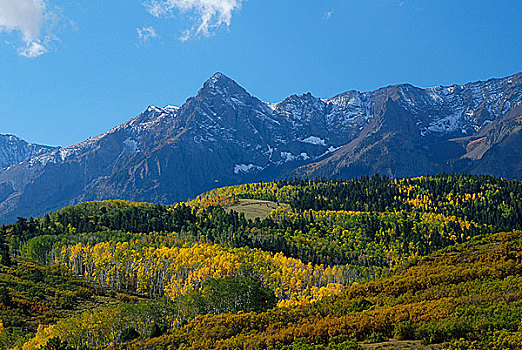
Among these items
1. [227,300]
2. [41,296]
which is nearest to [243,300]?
[227,300]

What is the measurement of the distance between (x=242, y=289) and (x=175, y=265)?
6848 cm

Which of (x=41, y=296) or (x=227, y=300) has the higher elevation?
(x=41, y=296)

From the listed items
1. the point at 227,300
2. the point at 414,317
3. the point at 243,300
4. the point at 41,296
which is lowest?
the point at 243,300

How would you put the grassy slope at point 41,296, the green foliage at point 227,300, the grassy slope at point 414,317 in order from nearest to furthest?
the grassy slope at point 414,317
the green foliage at point 227,300
the grassy slope at point 41,296

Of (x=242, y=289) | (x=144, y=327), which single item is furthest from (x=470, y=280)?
(x=144, y=327)

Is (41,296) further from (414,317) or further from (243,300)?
(414,317)

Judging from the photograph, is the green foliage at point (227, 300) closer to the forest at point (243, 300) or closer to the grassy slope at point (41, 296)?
the forest at point (243, 300)

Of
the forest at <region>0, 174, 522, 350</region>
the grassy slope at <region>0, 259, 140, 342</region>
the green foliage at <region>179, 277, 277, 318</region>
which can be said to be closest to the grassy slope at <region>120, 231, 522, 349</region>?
the forest at <region>0, 174, 522, 350</region>

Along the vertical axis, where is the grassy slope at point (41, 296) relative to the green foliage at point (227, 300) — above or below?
above

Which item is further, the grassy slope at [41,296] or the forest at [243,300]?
the grassy slope at [41,296]

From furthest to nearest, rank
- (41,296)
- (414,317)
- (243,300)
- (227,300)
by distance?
(41,296) < (243,300) < (227,300) < (414,317)

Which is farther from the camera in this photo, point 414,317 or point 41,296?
point 41,296

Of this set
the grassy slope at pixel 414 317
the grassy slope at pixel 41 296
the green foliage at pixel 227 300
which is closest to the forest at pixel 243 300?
the grassy slope at pixel 414 317

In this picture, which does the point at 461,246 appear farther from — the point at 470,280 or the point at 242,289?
the point at 242,289
